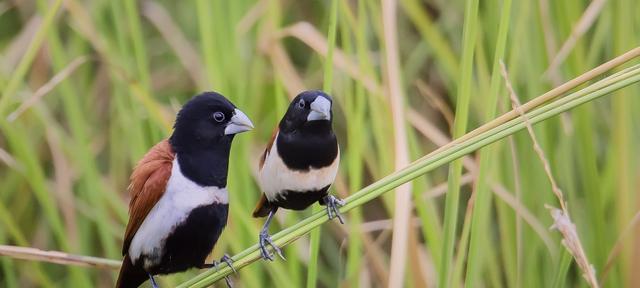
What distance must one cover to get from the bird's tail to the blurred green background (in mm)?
317

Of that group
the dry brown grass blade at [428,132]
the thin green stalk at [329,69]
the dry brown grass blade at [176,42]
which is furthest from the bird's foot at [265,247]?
the dry brown grass blade at [176,42]

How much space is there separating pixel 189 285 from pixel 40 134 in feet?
6.11

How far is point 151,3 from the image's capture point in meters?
3.22

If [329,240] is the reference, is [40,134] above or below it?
above

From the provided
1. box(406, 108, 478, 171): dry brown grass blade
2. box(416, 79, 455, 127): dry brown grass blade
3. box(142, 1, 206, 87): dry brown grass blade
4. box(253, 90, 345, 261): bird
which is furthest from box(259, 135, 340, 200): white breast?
box(142, 1, 206, 87): dry brown grass blade

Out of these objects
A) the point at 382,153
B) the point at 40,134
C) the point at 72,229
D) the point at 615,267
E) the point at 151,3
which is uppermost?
the point at 151,3

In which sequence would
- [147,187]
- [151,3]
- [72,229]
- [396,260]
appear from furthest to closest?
1. [151,3]
2. [72,229]
3. [396,260]
4. [147,187]

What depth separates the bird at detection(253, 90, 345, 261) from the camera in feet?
5.09

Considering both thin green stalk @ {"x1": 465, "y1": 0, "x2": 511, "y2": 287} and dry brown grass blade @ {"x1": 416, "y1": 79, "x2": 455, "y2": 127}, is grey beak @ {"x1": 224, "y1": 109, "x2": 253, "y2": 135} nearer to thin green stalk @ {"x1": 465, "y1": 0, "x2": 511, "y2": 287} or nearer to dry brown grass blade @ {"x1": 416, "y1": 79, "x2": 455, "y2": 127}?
thin green stalk @ {"x1": 465, "y1": 0, "x2": 511, "y2": 287}

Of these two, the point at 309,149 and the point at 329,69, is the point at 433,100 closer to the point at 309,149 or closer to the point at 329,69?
the point at 329,69

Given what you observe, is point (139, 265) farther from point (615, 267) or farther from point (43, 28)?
point (615, 267)

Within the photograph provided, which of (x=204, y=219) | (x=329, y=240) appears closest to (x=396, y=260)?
(x=204, y=219)

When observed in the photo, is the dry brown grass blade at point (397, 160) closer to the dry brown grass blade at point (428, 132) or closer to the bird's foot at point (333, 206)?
the bird's foot at point (333, 206)

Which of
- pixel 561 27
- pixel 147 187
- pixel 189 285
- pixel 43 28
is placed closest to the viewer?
pixel 189 285
